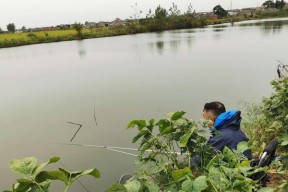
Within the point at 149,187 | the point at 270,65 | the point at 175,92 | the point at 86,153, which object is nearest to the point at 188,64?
the point at 270,65

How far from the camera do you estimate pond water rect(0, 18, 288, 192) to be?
14.3 ft

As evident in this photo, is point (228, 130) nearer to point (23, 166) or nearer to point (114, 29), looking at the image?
point (23, 166)

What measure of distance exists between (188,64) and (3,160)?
738 centimetres

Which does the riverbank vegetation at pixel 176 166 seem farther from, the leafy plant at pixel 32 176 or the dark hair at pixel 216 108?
the dark hair at pixel 216 108

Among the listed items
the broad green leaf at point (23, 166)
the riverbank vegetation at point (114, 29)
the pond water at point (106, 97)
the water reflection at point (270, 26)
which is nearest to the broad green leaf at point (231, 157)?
the broad green leaf at point (23, 166)

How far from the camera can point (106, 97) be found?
7016mm

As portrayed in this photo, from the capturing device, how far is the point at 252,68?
9023mm

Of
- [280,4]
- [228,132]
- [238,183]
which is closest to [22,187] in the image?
[238,183]

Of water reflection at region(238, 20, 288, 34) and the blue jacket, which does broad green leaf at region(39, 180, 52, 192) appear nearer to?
the blue jacket

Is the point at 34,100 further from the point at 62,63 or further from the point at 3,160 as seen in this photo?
the point at 62,63

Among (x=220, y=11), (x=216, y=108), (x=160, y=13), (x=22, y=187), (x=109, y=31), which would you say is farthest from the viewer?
(x=220, y=11)

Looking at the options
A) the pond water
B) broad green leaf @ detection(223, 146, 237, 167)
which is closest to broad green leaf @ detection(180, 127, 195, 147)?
broad green leaf @ detection(223, 146, 237, 167)

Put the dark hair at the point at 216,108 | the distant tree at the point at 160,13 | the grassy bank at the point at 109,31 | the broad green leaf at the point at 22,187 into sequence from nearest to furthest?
the broad green leaf at the point at 22,187 < the dark hair at the point at 216,108 < the grassy bank at the point at 109,31 < the distant tree at the point at 160,13

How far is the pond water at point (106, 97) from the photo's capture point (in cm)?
435
